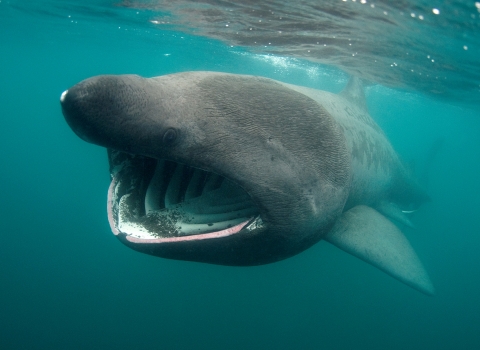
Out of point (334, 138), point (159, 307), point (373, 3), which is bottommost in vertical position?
point (159, 307)

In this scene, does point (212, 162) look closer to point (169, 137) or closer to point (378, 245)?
point (169, 137)

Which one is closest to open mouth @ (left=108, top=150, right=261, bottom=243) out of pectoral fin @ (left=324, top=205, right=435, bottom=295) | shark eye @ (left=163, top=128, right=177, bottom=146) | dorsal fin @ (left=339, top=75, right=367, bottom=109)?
shark eye @ (left=163, top=128, right=177, bottom=146)

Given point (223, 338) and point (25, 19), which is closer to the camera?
point (223, 338)

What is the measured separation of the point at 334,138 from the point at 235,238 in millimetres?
1788

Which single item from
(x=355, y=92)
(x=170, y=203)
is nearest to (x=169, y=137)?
(x=170, y=203)

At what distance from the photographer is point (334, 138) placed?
4055 millimetres

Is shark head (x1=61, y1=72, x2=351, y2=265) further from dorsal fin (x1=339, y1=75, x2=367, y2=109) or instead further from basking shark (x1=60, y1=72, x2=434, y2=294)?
dorsal fin (x1=339, y1=75, x2=367, y2=109)

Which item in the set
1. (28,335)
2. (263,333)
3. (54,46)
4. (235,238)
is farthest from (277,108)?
(54,46)

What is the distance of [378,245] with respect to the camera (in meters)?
5.45

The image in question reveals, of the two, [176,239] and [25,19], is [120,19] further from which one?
[176,239]

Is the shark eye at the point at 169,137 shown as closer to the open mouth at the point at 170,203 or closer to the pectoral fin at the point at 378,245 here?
the open mouth at the point at 170,203

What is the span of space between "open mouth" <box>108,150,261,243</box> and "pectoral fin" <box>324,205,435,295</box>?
2.09 meters

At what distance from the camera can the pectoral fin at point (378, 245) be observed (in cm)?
512

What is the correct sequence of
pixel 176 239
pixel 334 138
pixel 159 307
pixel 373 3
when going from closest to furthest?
pixel 176 239
pixel 334 138
pixel 373 3
pixel 159 307
